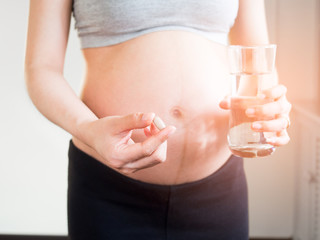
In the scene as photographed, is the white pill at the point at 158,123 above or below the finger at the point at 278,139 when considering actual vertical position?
above

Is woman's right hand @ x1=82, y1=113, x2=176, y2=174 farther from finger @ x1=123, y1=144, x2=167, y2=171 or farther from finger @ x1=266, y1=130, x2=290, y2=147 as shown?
finger @ x1=266, y1=130, x2=290, y2=147

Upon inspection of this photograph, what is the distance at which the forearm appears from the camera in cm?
74

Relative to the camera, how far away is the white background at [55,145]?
2227 millimetres

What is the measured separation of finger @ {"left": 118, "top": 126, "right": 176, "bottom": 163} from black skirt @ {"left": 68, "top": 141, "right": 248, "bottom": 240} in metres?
0.25

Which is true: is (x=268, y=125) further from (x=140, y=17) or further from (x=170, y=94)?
(x=140, y=17)

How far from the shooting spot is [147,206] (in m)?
0.88

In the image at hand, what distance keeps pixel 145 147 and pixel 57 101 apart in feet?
A: 0.83

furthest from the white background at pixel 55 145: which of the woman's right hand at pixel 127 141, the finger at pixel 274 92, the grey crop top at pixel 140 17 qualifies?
the woman's right hand at pixel 127 141

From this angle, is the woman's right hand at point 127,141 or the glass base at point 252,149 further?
the glass base at point 252,149

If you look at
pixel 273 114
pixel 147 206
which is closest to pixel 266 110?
pixel 273 114

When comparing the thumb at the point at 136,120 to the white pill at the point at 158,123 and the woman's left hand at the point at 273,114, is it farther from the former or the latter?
the woman's left hand at the point at 273,114

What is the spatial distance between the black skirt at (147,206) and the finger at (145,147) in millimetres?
247

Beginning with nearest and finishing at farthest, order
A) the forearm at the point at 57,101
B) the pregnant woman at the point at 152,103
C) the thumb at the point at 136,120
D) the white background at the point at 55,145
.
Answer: the thumb at the point at 136,120, the forearm at the point at 57,101, the pregnant woman at the point at 152,103, the white background at the point at 55,145

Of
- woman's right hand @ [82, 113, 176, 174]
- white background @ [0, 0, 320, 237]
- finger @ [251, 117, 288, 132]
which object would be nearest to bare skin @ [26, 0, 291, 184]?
finger @ [251, 117, 288, 132]
